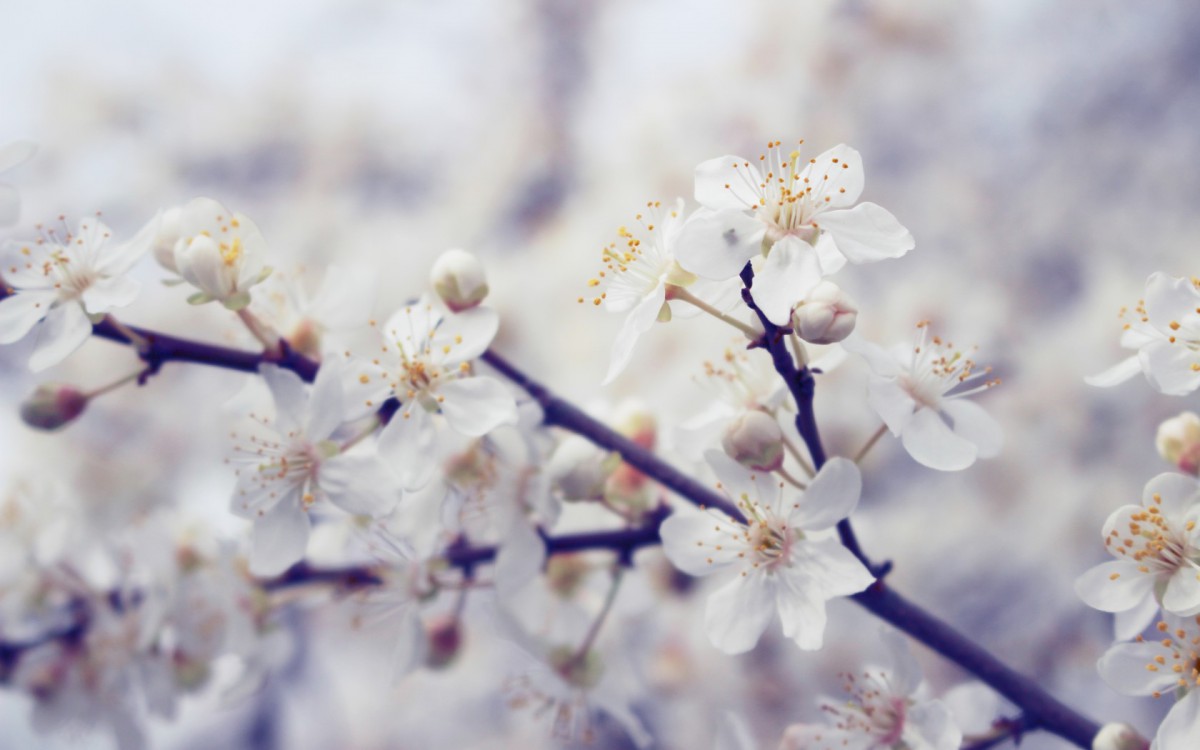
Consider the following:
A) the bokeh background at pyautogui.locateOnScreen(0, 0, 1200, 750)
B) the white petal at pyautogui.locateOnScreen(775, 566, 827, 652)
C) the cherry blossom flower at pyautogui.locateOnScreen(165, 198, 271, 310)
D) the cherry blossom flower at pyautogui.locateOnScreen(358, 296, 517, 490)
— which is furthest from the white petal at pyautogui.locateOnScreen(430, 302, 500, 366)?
the bokeh background at pyautogui.locateOnScreen(0, 0, 1200, 750)

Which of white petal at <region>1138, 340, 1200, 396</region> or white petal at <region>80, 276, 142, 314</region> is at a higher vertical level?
white petal at <region>1138, 340, 1200, 396</region>

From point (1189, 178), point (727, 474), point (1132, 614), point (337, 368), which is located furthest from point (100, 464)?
point (1189, 178)

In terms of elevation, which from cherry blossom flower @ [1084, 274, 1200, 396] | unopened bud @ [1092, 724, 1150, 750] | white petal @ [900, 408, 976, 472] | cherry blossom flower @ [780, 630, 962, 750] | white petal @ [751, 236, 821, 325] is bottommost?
cherry blossom flower @ [780, 630, 962, 750]

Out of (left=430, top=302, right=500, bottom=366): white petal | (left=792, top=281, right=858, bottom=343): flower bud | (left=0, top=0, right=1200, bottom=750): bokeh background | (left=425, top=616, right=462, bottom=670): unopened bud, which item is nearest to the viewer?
(left=792, top=281, right=858, bottom=343): flower bud

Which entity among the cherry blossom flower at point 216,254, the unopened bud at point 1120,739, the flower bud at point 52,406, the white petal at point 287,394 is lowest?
the unopened bud at point 1120,739

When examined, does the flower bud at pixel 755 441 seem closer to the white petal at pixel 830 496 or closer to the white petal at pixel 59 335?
the white petal at pixel 830 496

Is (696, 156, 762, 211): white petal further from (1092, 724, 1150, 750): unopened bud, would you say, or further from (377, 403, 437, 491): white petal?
(1092, 724, 1150, 750): unopened bud

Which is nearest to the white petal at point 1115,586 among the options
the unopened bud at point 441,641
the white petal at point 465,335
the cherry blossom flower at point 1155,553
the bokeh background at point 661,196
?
the cherry blossom flower at point 1155,553
